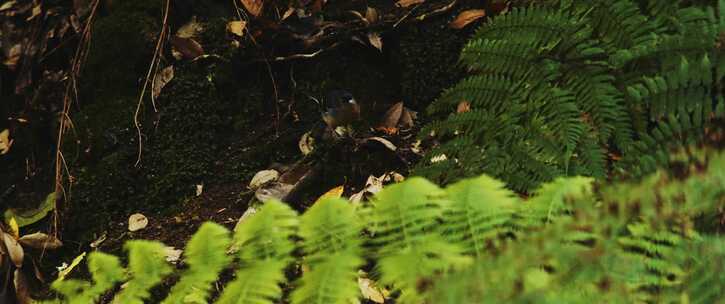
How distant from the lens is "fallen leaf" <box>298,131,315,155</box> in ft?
9.28

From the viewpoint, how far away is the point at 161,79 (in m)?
3.11

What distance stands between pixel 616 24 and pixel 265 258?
1.10 m

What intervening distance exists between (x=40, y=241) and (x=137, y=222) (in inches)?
18.0

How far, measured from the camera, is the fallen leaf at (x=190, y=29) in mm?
3180

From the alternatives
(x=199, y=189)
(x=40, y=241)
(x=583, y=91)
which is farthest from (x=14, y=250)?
(x=583, y=91)

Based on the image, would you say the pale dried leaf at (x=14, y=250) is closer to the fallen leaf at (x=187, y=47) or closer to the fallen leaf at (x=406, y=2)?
the fallen leaf at (x=187, y=47)

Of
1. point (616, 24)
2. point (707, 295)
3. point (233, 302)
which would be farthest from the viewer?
point (616, 24)

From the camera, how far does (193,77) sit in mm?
3090

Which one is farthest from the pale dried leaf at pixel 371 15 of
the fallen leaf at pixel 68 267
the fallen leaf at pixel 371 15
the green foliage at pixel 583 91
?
the fallen leaf at pixel 68 267

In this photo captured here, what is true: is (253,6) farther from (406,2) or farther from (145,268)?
(145,268)

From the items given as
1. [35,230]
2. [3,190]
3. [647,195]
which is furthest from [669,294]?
[3,190]

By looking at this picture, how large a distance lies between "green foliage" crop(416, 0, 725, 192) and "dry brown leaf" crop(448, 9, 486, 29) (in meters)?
0.85

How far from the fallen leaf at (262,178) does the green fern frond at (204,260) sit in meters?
1.52

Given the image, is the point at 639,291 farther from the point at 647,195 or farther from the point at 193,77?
the point at 193,77
